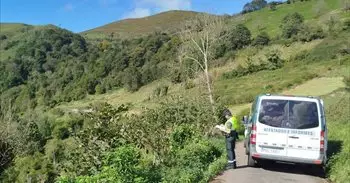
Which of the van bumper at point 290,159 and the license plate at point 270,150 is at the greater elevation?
the license plate at point 270,150

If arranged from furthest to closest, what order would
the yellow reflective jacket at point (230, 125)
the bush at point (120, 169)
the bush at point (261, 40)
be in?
the bush at point (261, 40)
the yellow reflective jacket at point (230, 125)
the bush at point (120, 169)

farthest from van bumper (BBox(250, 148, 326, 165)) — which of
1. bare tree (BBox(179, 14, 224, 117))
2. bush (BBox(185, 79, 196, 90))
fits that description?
bush (BBox(185, 79, 196, 90))

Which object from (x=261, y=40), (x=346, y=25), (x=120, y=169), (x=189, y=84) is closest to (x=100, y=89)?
(x=261, y=40)

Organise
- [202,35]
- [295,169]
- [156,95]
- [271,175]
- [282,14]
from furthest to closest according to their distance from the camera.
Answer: [282,14], [156,95], [202,35], [295,169], [271,175]

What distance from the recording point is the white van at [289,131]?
1352 cm

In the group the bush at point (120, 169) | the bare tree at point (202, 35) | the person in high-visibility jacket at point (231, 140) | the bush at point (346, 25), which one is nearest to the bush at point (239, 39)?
the bush at point (346, 25)

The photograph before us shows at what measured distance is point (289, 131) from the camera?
44.8ft

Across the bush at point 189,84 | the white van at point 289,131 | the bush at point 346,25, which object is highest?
the bush at point 346,25

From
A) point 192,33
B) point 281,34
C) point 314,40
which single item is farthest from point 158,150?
point 281,34

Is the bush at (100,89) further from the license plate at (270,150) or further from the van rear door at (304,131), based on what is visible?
the van rear door at (304,131)

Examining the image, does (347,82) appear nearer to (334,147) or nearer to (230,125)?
(334,147)

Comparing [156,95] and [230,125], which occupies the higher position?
[230,125]

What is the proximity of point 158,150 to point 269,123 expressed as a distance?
805 centimetres

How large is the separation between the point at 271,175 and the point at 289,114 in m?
1.71
